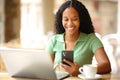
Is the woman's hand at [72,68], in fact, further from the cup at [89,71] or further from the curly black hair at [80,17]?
the curly black hair at [80,17]

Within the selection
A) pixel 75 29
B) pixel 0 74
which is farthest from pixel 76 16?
pixel 0 74

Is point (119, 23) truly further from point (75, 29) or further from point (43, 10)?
point (75, 29)

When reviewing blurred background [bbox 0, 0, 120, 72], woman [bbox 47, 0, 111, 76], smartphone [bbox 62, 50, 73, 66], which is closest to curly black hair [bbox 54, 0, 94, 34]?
woman [bbox 47, 0, 111, 76]

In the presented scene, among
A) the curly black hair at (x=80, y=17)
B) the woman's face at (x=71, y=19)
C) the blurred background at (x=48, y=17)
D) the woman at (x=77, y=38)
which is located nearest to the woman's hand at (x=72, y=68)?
the woman at (x=77, y=38)

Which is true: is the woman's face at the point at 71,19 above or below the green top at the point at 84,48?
above

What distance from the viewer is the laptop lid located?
58.8 inches

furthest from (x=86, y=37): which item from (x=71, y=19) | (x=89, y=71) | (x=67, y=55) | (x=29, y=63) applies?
(x=29, y=63)

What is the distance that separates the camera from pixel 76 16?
185 centimetres

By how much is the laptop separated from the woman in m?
0.30

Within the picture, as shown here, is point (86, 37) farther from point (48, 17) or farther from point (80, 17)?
point (48, 17)

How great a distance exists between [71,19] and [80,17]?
0.10 m

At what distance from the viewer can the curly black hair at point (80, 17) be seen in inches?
75.2

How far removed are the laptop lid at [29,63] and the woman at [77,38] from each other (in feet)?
1.11

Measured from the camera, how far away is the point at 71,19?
1843 millimetres
